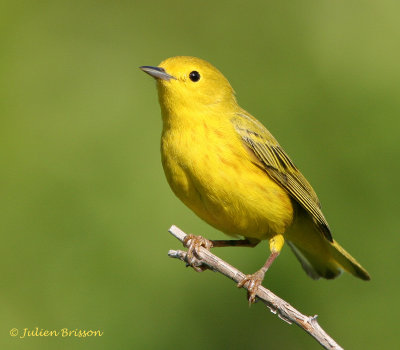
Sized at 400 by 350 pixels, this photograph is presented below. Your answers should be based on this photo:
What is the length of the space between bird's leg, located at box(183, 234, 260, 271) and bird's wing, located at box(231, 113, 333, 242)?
0.58 meters

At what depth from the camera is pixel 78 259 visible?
5449 millimetres

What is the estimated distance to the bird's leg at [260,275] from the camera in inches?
193

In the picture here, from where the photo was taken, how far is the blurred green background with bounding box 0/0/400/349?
540cm

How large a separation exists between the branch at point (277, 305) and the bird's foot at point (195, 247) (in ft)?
0.08

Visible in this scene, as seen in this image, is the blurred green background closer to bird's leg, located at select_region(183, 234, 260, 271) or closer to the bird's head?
bird's leg, located at select_region(183, 234, 260, 271)

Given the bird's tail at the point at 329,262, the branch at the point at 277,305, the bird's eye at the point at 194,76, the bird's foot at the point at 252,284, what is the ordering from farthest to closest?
the bird's tail at the point at 329,262
the bird's eye at the point at 194,76
the bird's foot at the point at 252,284
the branch at the point at 277,305

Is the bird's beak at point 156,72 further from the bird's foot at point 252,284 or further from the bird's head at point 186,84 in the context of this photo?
the bird's foot at point 252,284

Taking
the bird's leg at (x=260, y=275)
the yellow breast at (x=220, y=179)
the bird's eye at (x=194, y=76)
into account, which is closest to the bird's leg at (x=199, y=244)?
the yellow breast at (x=220, y=179)

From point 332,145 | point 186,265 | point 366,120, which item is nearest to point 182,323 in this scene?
point 186,265

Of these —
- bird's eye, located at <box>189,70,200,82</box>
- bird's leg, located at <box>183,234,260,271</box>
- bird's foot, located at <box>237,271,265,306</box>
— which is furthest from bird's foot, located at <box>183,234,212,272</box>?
bird's eye, located at <box>189,70,200,82</box>

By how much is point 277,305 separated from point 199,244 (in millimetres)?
1030

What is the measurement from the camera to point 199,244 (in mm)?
5238

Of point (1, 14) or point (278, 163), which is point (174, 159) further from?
point (1, 14)

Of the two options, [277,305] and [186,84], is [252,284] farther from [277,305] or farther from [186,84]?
[186,84]
